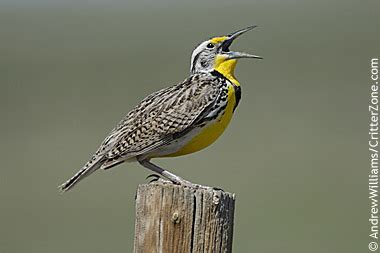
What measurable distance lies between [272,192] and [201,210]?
5.95m

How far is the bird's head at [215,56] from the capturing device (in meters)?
4.41

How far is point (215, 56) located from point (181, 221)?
154 cm

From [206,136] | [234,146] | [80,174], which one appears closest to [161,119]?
[206,136]

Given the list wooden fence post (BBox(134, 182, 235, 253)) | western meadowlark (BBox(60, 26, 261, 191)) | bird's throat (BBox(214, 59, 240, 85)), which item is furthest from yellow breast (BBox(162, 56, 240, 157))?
wooden fence post (BBox(134, 182, 235, 253))

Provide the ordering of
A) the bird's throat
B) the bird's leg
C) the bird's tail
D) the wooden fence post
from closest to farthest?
the wooden fence post → the bird's leg → the bird's tail → the bird's throat

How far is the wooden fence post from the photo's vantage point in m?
2.98

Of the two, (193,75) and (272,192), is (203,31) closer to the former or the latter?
(272,192)

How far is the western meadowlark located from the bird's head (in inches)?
4.3

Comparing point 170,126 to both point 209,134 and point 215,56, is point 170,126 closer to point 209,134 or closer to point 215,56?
point 209,134

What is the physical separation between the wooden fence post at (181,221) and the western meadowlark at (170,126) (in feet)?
3.00

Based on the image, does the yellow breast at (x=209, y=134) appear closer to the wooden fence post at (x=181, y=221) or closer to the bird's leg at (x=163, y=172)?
the bird's leg at (x=163, y=172)

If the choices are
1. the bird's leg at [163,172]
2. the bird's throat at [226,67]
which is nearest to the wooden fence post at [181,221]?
the bird's leg at [163,172]

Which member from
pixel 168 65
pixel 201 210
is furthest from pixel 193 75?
pixel 168 65

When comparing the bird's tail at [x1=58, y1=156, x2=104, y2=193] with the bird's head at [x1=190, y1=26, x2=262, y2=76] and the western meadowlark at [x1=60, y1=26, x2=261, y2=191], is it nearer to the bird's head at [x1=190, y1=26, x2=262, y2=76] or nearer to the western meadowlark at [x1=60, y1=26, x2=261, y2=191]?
the western meadowlark at [x1=60, y1=26, x2=261, y2=191]
